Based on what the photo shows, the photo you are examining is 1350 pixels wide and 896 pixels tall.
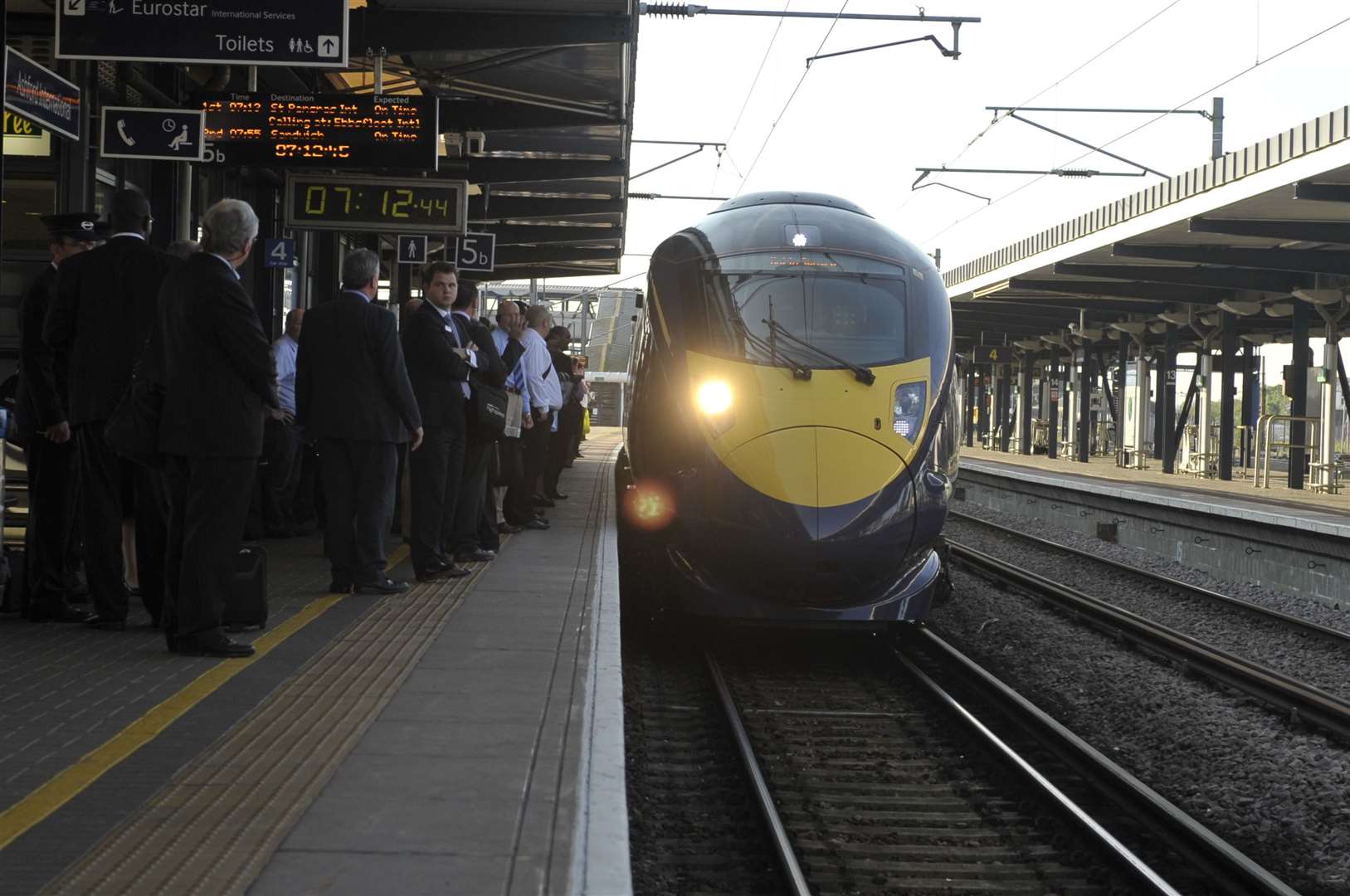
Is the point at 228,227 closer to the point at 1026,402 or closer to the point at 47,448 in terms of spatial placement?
the point at 47,448

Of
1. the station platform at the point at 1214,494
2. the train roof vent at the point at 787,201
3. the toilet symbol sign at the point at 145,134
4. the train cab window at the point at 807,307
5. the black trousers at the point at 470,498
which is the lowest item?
the station platform at the point at 1214,494

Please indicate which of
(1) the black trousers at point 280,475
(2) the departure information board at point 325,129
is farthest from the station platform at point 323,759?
(2) the departure information board at point 325,129

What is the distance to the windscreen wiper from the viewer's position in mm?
8492

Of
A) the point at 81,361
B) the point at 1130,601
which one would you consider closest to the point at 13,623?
the point at 81,361

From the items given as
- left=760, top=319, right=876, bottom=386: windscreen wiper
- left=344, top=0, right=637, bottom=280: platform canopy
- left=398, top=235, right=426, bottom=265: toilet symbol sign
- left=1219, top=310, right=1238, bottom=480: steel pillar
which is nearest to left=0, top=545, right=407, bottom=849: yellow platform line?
left=760, top=319, right=876, bottom=386: windscreen wiper

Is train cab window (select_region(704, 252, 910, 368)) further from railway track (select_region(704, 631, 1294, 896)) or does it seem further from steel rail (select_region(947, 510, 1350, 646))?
railway track (select_region(704, 631, 1294, 896))

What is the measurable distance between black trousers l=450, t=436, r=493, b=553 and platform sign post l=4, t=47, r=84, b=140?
298 cm

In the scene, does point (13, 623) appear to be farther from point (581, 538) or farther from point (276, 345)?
point (581, 538)

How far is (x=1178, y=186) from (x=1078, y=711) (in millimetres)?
13808

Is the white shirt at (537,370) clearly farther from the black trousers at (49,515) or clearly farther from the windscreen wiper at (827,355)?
the black trousers at (49,515)

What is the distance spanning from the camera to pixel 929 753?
22.7 ft

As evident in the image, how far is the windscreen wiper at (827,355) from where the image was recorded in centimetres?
849

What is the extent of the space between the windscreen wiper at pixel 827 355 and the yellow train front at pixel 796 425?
13mm

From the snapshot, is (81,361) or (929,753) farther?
(929,753)
